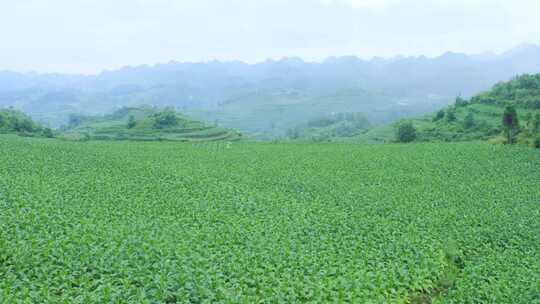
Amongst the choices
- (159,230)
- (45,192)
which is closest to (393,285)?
(159,230)

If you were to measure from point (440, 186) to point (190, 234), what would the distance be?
59.9ft

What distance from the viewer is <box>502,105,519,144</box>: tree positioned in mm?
44122

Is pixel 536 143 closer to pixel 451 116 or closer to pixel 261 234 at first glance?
pixel 451 116

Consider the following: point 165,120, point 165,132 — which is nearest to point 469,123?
point 165,132

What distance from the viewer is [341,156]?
1591 inches

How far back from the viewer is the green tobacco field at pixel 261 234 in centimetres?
1180

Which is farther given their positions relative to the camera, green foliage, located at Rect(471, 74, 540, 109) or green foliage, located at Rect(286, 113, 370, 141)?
green foliage, located at Rect(286, 113, 370, 141)

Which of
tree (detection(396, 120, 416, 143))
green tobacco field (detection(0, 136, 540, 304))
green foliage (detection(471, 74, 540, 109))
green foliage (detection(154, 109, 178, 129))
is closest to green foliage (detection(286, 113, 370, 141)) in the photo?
green foliage (detection(154, 109, 178, 129))

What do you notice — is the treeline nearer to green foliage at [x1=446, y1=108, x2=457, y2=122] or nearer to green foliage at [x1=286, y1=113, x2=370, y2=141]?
green foliage at [x1=446, y1=108, x2=457, y2=122]

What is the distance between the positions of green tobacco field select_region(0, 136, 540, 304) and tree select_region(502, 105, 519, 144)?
46.1 feet

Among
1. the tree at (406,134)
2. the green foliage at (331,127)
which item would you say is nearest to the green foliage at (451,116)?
the tree at (406,134)

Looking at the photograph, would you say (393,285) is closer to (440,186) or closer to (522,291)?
(522,291)

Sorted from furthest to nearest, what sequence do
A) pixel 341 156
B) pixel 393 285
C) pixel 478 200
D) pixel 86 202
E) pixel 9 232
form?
1. pixel 341 156
2. pixel 478 200
3. pixel 86 202
4. pixel 9 232
5. pixel 393 285

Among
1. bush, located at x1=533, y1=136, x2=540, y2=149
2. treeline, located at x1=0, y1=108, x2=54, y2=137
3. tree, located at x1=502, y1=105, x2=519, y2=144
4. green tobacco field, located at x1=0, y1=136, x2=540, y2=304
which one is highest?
treeline, located at x1=0, y1=108, x2=54, y2=137
